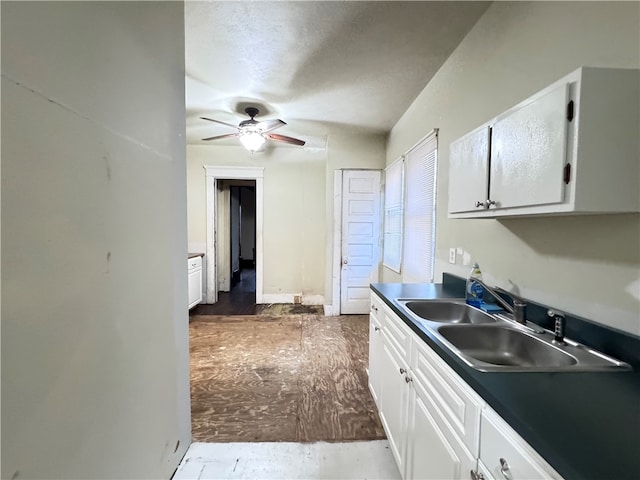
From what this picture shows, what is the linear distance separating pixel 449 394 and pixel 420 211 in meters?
2.06

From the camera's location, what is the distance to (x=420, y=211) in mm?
2766

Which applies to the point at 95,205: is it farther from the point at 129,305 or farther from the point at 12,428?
the point at 12,428

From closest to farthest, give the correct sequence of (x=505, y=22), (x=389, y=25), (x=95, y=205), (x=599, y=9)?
(x=95, y=205) < (x=599, y=9) < (x=505, y=22) < (x=389, y=25)

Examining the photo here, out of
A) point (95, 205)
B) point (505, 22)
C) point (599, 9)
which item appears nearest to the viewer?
point (95, 205)

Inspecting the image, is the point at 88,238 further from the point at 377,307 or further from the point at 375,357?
the point at 375,357

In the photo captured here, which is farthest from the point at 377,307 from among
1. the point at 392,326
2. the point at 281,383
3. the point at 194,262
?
the point at 194,262

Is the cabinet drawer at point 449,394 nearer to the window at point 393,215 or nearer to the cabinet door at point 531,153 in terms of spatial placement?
the cabinet door at point 531,153

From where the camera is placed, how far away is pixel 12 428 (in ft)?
2.26

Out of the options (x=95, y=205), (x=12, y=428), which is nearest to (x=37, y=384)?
(x=12, y=428)

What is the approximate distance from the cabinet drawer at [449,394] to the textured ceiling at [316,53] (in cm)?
199

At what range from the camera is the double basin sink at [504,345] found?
904 mm

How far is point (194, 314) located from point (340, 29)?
13.2 feet

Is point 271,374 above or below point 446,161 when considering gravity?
below

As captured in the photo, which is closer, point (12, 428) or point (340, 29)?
point (12, 428)
